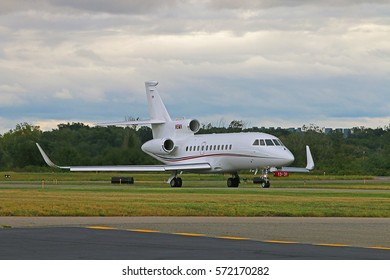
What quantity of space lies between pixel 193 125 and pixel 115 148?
10.6 m

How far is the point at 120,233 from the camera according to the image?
25.8m

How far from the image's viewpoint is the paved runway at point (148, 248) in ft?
64.1

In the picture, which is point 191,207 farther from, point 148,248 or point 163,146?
point 163,146

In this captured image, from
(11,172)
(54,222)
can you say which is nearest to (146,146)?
(11,172)

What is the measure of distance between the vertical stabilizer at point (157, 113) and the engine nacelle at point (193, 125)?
1919mm

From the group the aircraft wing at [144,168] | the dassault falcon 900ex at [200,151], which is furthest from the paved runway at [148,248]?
the aircraft wing at [144,168]

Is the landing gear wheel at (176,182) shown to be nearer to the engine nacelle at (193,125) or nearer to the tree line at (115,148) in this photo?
the engine nacelle at (193,125)

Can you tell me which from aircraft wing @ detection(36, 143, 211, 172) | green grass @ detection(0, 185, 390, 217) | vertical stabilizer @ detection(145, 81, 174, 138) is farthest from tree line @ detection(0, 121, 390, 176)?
green grass @ detection(0, 185, 390, 217)

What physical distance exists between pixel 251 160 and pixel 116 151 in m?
19.4

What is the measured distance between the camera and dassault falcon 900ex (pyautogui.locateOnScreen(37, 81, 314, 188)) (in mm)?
67375

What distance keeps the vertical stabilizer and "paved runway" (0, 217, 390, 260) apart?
46.5 meters

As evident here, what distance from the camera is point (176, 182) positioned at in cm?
6931

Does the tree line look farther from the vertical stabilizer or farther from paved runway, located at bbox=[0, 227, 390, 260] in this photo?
paved runway, located at bbox=[0, 227, 390, 260]
